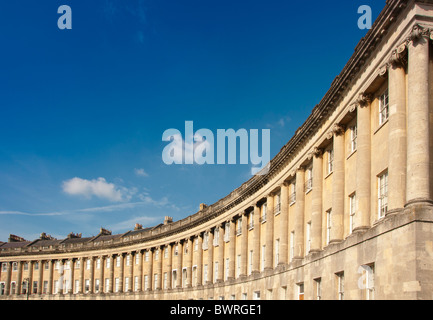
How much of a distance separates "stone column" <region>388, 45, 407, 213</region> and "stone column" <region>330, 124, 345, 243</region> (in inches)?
250

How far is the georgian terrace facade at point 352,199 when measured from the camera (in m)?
18.9

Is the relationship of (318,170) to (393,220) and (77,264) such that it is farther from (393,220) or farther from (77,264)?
(77,264)

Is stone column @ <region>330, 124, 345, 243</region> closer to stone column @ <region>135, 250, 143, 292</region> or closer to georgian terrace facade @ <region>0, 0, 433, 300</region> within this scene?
georgian terrace facade @ <region>0, 0, 433, 300</region>

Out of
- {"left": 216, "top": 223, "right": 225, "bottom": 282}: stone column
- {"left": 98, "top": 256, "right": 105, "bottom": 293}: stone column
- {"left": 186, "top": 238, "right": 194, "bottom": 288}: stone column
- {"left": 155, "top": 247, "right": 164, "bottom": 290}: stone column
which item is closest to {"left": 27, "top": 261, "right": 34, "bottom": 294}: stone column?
{"left": 98, "top": 256, "right": 105, "bottom": 293}: stone column

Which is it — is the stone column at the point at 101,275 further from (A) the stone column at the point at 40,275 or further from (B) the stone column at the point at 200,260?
(B) the stone column at the point at 200,260

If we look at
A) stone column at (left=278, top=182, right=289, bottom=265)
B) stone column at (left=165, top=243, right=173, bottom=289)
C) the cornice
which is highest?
the cornice

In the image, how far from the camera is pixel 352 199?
1032 inches

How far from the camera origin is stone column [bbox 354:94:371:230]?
23.3 m

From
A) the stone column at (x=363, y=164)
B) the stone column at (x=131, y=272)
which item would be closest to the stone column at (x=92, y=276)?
the stone column at (x=131, y=272)

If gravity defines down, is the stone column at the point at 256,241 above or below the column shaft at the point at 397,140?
below

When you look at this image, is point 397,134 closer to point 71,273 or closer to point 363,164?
point 363,164

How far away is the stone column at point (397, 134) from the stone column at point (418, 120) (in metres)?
0.67

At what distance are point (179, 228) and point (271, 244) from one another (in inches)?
1088

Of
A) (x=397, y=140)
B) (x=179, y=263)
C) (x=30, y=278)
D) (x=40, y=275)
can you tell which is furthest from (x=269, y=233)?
(x=30, y=278)
